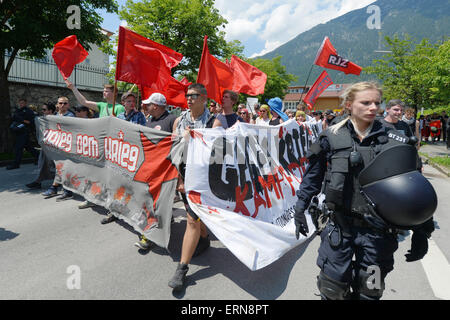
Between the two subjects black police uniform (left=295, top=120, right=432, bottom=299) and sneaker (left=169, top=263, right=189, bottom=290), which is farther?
sneaker (left=169, top=263, right=189, bottom=290)

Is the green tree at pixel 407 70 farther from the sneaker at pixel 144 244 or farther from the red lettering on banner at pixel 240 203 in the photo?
the sneaker at pixel 144 244

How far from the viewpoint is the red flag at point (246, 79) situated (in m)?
6.99

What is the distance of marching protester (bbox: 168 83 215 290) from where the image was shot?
2.92 m

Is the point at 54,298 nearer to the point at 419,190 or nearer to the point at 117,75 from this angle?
the point at 419,190

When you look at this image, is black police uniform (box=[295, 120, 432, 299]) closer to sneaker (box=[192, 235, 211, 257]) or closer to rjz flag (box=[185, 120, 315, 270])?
rjz flag (box=[185, 120, 315, 270])

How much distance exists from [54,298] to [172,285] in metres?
1.07

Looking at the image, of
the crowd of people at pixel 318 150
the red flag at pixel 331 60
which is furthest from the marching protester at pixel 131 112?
the red flag at pixel 331 60

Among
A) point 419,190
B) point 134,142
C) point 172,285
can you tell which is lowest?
point 172,285

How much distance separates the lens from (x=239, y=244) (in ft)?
9.36

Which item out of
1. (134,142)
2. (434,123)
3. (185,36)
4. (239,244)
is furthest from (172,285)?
(434,123)

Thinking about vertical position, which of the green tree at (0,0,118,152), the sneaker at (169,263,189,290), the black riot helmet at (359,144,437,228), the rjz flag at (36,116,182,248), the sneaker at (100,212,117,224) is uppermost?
the green tree at (0,0,118,152)

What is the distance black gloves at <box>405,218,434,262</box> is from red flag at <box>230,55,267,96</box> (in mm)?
5360

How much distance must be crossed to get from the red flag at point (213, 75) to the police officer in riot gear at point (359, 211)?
11.6 feet

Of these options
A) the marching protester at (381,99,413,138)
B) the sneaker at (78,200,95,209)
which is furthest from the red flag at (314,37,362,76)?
the sneaker at (78,200,95,209)
